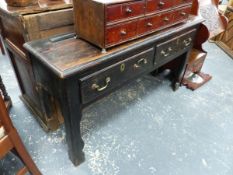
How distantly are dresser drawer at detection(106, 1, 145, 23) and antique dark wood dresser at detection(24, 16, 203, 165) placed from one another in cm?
17

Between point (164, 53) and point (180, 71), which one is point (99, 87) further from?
point (180, 71)

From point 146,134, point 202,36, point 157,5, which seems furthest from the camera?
point 202,36

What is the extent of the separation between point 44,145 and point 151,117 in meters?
0.93

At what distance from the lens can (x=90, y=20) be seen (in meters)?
1.05

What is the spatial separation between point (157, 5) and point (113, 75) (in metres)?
0.53

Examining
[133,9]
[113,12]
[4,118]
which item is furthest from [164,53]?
[4,118]

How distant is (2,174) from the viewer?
1272mm

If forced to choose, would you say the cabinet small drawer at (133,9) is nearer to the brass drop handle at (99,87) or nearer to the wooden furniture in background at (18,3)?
the brass drop handle at (99,87)

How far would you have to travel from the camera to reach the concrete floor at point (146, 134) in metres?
1.37

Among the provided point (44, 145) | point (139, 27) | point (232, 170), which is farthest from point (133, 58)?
point (232, 170)

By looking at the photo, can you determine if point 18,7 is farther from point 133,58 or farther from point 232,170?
point 232,170

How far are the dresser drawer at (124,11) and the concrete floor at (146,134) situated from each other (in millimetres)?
938

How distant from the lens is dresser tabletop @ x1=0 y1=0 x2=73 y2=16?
1.08 meters

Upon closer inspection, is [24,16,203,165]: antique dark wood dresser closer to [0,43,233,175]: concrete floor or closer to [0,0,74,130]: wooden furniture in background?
[0,0,74,130]: wooden furniture in background
